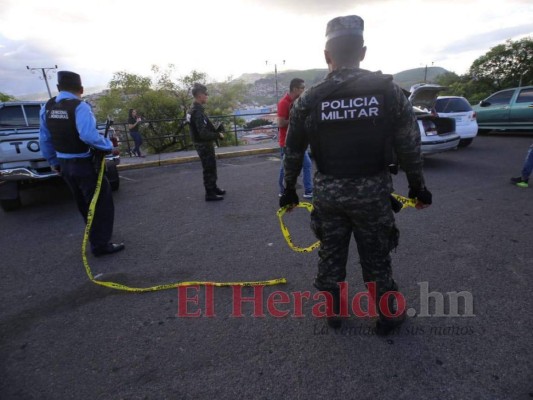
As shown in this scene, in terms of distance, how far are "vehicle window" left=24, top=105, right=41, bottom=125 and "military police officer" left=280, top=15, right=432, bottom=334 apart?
678 cm

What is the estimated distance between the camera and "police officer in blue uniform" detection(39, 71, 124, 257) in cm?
316

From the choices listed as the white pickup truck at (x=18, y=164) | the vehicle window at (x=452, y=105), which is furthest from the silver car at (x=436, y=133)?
the white pickup truck at (x=18, y=164)

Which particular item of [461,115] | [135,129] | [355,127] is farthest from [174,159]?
[355,127]

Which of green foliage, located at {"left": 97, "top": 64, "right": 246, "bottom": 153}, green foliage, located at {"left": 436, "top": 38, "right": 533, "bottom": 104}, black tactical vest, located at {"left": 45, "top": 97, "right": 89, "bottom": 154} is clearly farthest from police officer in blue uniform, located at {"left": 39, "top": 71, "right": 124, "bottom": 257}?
green foliage, located at {"left": 436, "top": 38, "right": 533, "bottom": 104}

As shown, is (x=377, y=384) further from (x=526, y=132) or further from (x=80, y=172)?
(x=526, y=132)

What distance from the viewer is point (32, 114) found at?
654 cm

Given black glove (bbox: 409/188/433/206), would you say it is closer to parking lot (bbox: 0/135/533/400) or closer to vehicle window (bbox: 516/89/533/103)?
parking lot (bbox: 0/135/533/400)

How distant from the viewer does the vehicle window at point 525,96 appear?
9.45 meters

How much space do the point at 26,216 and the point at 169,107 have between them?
86.6 feet

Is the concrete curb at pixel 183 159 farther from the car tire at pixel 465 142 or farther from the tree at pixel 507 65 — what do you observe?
the tree at pixel 507 65

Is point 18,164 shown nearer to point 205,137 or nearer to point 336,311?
point 205,137

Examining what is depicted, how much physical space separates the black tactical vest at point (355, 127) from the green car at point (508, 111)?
10.7m

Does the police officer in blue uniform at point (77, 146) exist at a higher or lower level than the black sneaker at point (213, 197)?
higher

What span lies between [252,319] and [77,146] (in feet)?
8.46
